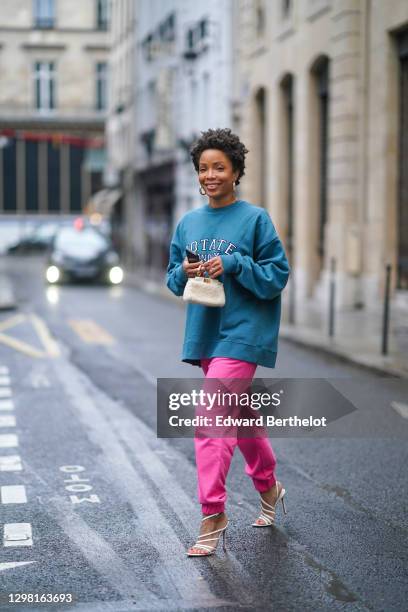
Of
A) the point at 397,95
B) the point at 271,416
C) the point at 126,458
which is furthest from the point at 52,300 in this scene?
the point at 271,416

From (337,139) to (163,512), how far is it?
1653 cm

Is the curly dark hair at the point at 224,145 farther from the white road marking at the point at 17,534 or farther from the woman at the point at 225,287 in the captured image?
the white road marking at the point at 17,534

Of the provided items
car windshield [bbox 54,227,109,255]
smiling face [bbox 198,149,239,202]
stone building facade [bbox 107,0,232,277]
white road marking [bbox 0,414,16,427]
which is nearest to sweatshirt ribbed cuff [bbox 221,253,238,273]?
smiling face [bbox 198,149,239,202]

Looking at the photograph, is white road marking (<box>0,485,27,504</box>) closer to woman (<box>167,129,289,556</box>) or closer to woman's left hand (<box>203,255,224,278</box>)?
woman (<box>167,129,289,556</box>)

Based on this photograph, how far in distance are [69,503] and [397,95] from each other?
15.2 m

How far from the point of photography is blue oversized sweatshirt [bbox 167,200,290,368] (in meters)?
5.16

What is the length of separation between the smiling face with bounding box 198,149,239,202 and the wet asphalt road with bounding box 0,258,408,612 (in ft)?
5.31

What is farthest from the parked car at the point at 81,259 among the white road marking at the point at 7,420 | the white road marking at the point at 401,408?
the white road marking at the point at 7,420

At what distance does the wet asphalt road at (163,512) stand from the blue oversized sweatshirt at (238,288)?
92cm

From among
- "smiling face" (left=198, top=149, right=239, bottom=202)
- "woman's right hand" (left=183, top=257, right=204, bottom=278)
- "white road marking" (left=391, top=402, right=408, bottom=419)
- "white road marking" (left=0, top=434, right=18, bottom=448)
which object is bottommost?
"white road marking" (left=0, top=434, right=18, bottom=448)

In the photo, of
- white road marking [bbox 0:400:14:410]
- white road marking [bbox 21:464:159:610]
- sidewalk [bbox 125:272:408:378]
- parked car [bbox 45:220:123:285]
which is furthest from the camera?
parked car [bbox 45:220:123:285]

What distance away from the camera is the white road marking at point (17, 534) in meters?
5.35

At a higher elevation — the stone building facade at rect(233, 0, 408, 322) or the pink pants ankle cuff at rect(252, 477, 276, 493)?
the stone building facade at rect(233, 0, 408, 322)

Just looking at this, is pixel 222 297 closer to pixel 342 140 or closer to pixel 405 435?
pixel 405 435
